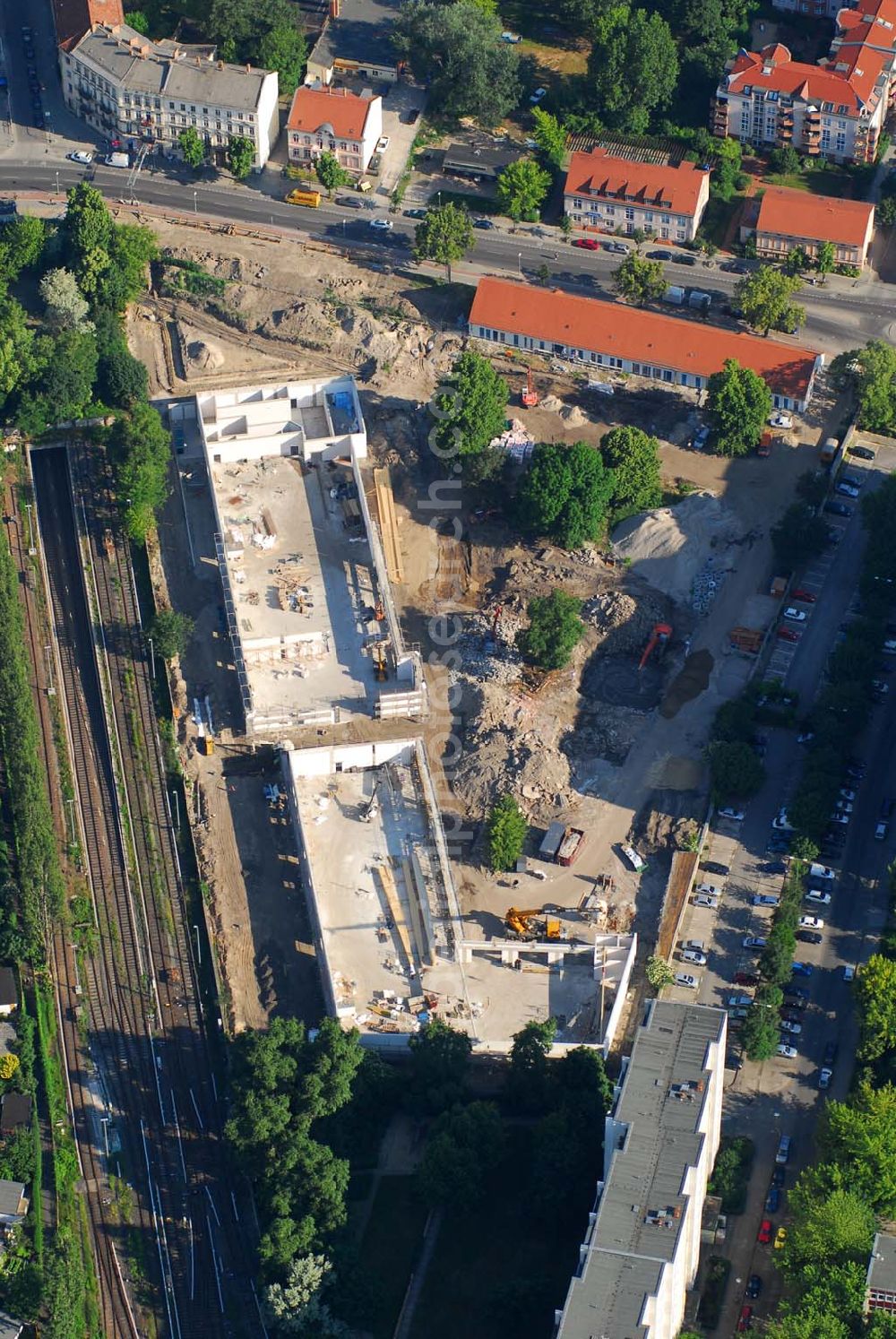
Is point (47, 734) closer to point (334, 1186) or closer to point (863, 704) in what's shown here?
point (334, 1186)

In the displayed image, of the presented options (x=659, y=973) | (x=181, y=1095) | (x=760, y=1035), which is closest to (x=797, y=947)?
(x=760, y=1035)

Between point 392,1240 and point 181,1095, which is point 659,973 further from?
point 181,1095

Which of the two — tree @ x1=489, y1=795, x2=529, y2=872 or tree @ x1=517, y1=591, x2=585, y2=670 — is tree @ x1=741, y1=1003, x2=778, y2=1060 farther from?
tree @ x1=517, y1=591, x2=585, y2=670

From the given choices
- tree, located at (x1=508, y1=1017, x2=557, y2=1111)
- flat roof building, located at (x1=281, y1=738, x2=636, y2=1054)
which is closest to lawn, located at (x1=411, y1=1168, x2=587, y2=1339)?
tree, located at (x1=508, y1=1017, x2=557, y2=1111)

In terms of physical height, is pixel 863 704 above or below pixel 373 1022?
above

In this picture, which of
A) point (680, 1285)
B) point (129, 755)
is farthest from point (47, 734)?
point (680, 1285)
